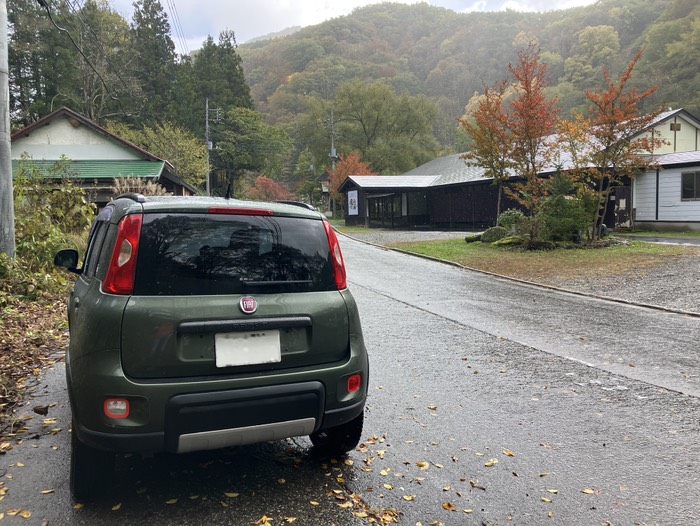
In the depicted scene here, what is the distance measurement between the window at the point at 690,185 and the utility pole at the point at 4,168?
2410cm

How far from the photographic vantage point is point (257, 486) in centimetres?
295

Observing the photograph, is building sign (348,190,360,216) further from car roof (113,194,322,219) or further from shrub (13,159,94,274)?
car roof (113,194,322,219)

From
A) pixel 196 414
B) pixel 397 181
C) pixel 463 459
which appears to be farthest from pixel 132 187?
pixel 397 181

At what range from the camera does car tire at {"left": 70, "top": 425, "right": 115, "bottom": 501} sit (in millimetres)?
2670

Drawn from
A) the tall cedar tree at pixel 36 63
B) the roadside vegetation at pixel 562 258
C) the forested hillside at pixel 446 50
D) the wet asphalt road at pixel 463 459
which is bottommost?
the wet asphalt road at pixel 463 459

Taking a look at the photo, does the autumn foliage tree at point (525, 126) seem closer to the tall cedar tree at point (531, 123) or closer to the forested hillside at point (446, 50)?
the tall cedar tree at point (531, 123)

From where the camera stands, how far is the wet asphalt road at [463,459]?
271 cm

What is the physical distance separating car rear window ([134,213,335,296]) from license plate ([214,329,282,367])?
24cm

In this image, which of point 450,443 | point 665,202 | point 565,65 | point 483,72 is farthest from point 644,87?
point 450,443

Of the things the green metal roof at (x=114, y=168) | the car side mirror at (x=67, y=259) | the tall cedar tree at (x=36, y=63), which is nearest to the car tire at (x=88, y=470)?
the car side mirror at (x=67, y=259)

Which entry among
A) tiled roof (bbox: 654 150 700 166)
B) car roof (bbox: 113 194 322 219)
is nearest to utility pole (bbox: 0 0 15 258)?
car roof (bbox: 113 194 322 219)

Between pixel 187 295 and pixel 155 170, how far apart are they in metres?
19.3

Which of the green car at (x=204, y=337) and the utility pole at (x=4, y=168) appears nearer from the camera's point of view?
the green car at (x=204, y=337)

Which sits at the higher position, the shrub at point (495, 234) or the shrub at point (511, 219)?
the shrub at point (511, 219)
